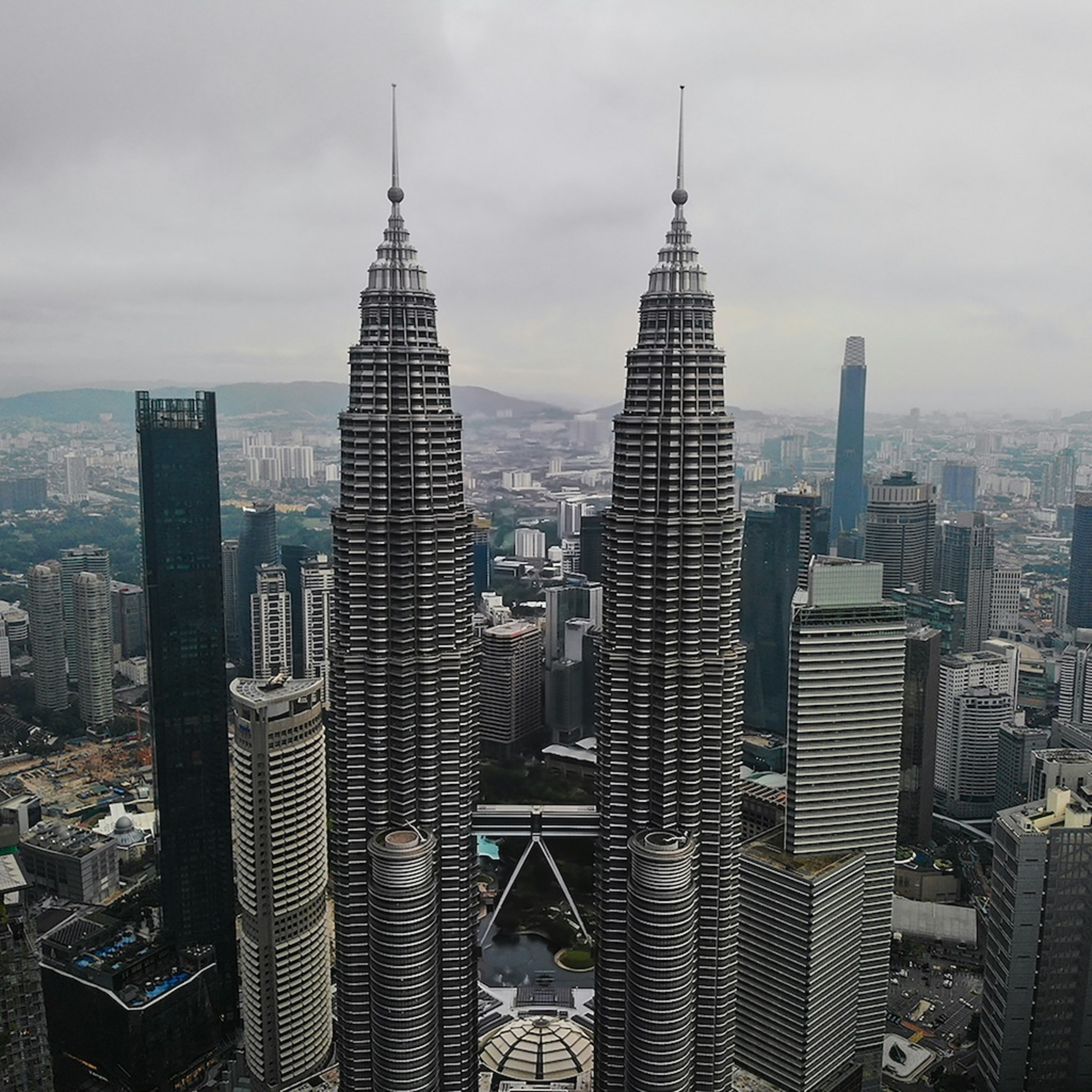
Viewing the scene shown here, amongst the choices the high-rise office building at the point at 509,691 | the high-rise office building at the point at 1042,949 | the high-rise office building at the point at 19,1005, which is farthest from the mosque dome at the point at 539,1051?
the high-rise office building at the point at 509,691

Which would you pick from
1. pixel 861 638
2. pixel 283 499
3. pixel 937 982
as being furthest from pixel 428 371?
pixel 283 499

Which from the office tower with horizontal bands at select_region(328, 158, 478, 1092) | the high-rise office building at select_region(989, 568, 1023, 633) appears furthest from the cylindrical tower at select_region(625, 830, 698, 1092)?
the high-rise office building at select_region(989, 568, 1023, 633)

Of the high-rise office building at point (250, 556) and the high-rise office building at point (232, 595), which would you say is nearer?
the high-rise office building at point (232, 595)

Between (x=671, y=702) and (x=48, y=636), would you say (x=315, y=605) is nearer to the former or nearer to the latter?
(x=48, y=636)

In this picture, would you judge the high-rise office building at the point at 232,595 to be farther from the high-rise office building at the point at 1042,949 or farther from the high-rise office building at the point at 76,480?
the high-rise office building at the point at 1042,949

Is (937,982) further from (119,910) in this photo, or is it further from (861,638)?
(119,910)

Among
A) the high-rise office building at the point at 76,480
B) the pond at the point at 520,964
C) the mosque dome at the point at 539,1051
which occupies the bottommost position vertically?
the pond at the point at 520,964
